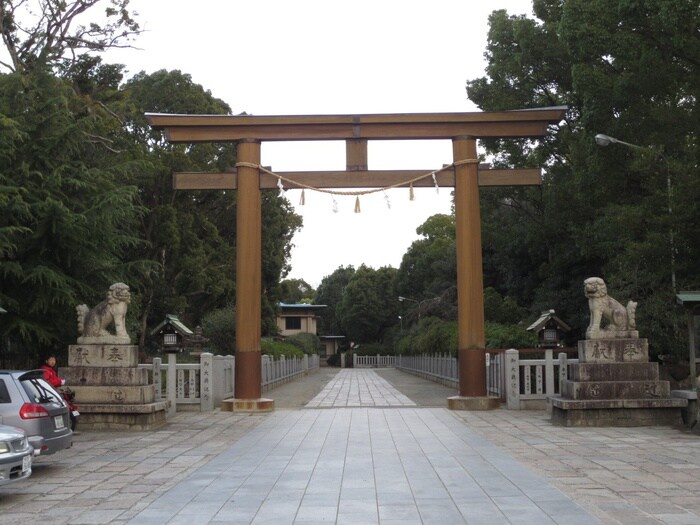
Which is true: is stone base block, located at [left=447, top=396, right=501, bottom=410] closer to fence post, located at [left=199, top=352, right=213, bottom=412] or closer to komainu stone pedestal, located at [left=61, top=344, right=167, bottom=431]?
fence post, located at [left=199, top=352, right=213, bottom=412]

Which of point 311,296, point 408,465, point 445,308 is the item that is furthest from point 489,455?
point 311,296

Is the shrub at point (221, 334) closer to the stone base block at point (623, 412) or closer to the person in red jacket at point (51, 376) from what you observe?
the person in red jacket at point (51, 376)

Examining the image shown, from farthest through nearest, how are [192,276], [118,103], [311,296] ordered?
[311,296] < [192,276] < [118,103]

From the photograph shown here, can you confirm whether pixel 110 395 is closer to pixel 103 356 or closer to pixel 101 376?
pixel 101 376

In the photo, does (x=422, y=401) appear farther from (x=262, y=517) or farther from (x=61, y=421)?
(x=262, y=517)

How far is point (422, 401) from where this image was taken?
877 inches

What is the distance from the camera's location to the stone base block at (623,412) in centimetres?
1424

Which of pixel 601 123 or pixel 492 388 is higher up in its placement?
pixel 601 123

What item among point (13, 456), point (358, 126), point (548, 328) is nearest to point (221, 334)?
point (358, 126)

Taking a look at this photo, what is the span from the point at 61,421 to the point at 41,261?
8.73 metres

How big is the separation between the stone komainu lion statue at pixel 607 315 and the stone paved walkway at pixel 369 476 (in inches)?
74.3

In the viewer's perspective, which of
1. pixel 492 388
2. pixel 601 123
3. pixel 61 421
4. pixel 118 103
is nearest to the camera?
pixel 61 421

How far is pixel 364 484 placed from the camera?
28.3ft

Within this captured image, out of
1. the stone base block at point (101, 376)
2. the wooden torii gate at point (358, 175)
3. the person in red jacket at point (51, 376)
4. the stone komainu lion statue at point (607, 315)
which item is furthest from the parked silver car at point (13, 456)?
the stone komainu lion statue at point (607, 315)
